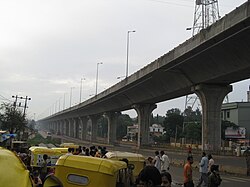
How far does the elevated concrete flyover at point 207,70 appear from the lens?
84.0 ft

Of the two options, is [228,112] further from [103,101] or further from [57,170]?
[57,170]

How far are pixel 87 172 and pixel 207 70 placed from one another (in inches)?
1083

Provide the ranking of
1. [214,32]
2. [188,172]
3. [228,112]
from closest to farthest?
[188,172]
[214,32]
[228,112]

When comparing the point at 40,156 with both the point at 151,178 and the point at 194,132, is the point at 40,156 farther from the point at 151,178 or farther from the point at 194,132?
the point at 194,132

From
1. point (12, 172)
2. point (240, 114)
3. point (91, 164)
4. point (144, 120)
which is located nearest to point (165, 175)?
point (91, 164)

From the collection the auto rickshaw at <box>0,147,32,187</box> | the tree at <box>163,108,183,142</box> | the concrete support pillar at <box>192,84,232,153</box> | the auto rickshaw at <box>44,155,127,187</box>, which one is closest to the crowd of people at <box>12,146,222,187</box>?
the auto rickshaw at <box>44,155,127,187</box>

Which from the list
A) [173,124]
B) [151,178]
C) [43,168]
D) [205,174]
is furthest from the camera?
[173,124]

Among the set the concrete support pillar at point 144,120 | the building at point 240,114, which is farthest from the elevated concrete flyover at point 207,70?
the building at point 240,114

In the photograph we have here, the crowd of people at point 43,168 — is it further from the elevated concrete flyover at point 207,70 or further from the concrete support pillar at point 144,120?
the concrete support pillar at point 144,120

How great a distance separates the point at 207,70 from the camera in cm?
3425

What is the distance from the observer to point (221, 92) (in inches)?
1480

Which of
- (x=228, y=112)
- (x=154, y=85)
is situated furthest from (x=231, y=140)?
(x=154, y=85)

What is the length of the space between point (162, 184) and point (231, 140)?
71.0 meters

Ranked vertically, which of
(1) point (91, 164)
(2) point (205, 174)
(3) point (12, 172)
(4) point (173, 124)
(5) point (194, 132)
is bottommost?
(2) point (205, 174)
